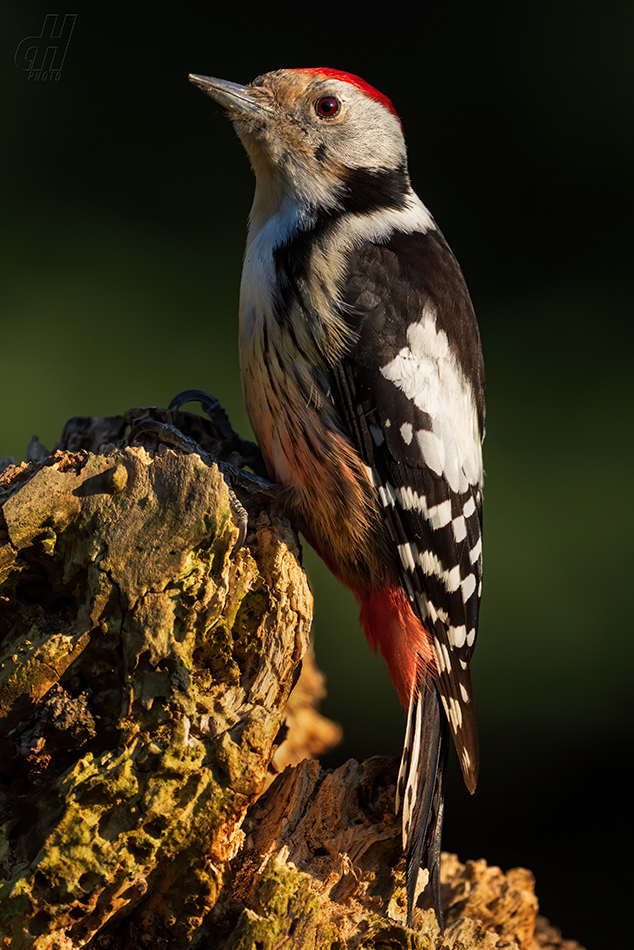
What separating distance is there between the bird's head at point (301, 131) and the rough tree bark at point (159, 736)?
0.75 meters

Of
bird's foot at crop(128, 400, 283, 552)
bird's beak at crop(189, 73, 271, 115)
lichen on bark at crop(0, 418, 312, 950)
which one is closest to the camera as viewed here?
lichen on bark at crop(0, 418, 312, 950)

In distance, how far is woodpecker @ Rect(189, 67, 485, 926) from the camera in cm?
155

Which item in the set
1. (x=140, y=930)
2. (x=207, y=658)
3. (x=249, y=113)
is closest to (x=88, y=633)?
(x=207, y=658)

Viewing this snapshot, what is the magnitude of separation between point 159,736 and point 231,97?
1.31 meters

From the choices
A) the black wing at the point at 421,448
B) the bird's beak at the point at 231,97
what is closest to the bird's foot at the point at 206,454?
the black wing at the point at 421,448

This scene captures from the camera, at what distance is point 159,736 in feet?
3.69

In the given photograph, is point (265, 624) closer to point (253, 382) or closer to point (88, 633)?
point (88, 633)

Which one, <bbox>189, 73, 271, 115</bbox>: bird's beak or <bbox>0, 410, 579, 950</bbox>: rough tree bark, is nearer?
<bbox>0, 410, 579, 950</bbox>: rough tree bark

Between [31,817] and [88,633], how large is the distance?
255 mm

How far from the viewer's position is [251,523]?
4.66 feet

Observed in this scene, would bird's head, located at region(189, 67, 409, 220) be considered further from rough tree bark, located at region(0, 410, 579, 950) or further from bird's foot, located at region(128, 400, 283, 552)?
rough tree bark, located at region(0, 410, 579, 950)

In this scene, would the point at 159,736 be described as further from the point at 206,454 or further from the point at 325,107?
the point at 325,107

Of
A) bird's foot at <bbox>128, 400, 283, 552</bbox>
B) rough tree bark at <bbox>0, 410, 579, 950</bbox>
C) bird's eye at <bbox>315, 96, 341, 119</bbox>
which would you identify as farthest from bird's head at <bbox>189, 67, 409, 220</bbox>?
rough tree bark at <bbox>0, 410, 579, 950</bbox>

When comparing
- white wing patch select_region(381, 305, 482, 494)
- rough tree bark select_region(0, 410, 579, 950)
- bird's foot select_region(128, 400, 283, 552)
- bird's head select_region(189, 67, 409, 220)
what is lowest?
rough tree bark select_region(0, 410, 579, 950)
